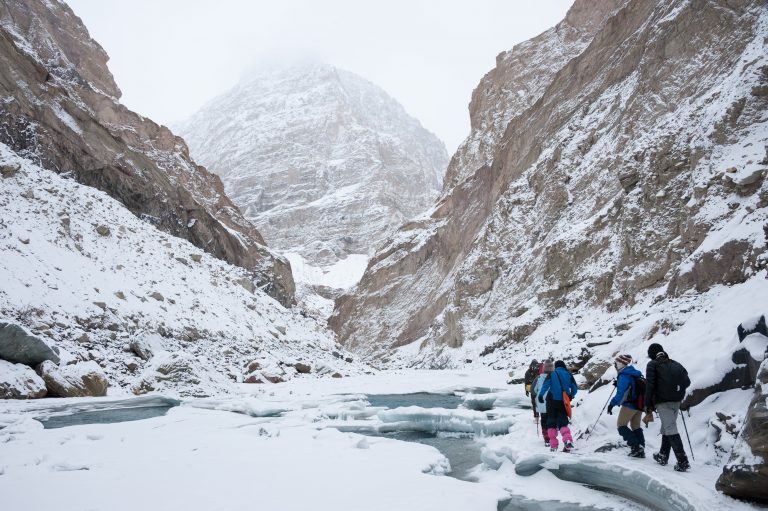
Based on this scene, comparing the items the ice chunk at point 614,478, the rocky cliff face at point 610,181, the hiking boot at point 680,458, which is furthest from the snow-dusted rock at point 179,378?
the rocky cliff face at point 610,181

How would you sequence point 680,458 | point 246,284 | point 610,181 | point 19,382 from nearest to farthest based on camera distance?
1. point 680,458
2. point 19,382
3. point 610,181
4. point 246,284

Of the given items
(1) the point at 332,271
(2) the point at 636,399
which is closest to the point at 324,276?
(1) the point at 332,271

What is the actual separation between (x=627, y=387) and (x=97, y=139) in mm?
36560

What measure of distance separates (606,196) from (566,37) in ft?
115

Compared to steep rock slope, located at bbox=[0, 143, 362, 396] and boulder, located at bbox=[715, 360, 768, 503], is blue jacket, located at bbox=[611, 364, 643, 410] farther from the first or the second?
steep rock slope, located at bbox=[0, 143, 362, 396]

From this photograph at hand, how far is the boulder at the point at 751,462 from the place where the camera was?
4297 mm

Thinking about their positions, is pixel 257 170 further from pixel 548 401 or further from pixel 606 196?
pixel 548 401

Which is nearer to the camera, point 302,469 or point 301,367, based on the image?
point 302,469

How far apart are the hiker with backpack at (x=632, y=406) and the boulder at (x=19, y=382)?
13.6m

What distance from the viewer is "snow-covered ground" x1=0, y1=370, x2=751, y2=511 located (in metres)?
5.00

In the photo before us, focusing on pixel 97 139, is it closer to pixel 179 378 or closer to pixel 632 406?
pixel 179 378

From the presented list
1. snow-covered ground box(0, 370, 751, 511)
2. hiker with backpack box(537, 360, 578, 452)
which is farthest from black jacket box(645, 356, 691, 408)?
hiker with backpack box(537, 360, 578, 452)

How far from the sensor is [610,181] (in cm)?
3070

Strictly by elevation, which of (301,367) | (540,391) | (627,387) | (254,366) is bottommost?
(301,367)
